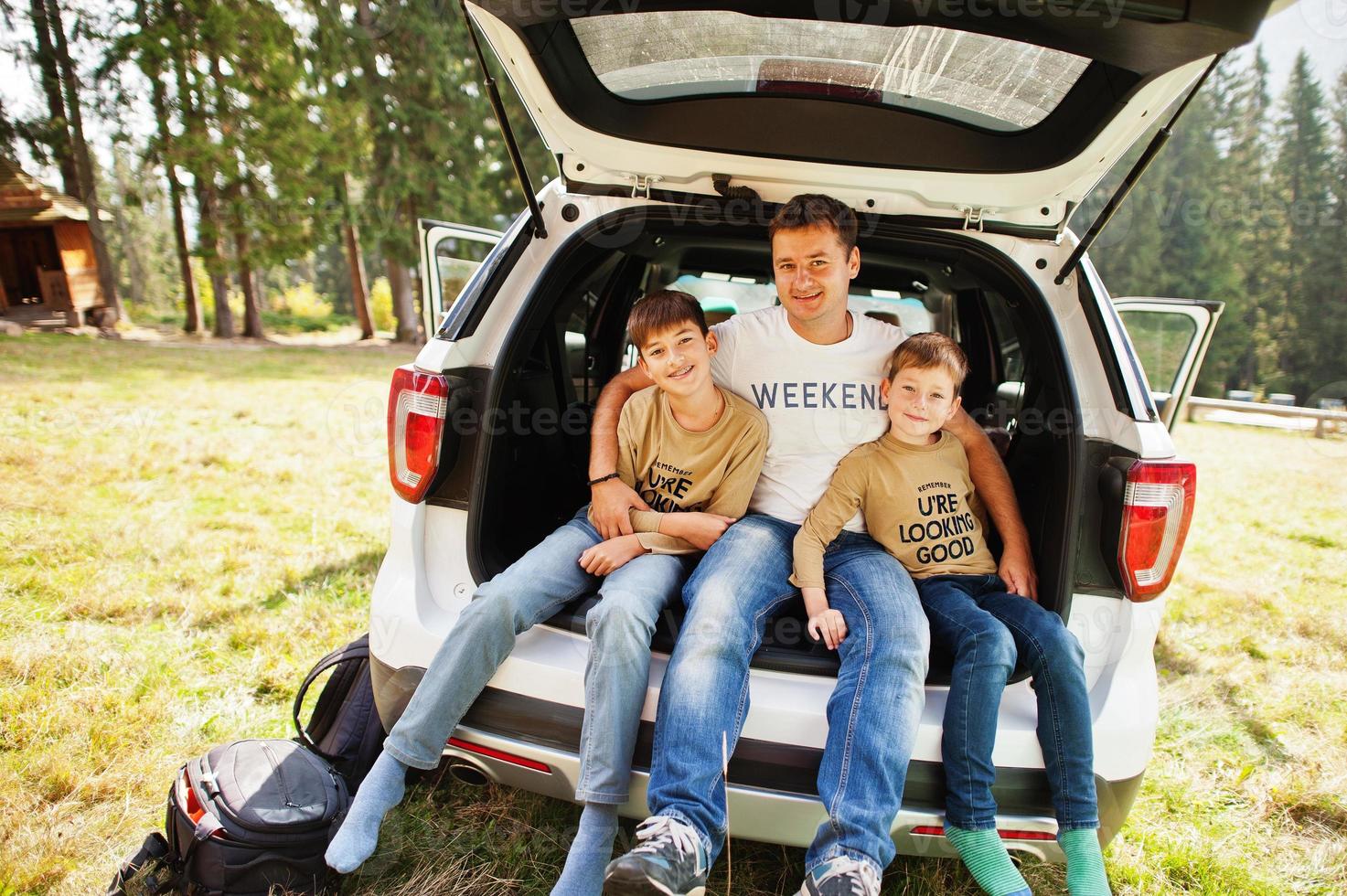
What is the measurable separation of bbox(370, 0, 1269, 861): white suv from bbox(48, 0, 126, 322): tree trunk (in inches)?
700

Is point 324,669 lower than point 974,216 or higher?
lower

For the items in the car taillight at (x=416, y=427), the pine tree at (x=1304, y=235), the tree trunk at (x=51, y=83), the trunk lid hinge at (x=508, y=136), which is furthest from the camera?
the pine tree at (x=1304, y=235)

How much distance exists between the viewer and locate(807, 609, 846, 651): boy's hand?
164 cm

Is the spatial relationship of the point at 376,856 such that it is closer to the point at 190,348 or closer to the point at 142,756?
the point at 142,756

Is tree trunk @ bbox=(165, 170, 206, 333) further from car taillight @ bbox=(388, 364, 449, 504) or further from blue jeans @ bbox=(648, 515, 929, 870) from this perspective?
blue jeans @ bbox=(648, 515, 929, 870)

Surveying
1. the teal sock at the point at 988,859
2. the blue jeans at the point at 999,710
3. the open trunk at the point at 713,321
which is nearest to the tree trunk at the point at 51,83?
the open trunk at the point at 713,321

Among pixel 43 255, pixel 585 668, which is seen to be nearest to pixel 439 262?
pixel 585 668

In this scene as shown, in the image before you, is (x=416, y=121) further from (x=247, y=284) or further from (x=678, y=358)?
(x=678, y=358)

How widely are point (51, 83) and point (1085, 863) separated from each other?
19.9 metres

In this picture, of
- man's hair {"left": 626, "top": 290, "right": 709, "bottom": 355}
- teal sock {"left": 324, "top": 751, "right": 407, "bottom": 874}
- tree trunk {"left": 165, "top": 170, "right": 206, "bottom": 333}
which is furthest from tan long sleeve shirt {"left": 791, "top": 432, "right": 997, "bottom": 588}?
tree trunk {"left": 165, "top": 170, "right": 206, "bottom": 333}

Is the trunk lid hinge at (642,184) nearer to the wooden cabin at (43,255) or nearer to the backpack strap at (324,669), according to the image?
the backpack strap at (324,669)

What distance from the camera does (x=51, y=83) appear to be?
14.5 m

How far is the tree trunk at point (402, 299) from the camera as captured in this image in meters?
18.5

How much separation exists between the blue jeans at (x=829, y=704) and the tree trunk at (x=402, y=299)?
18.6 m
